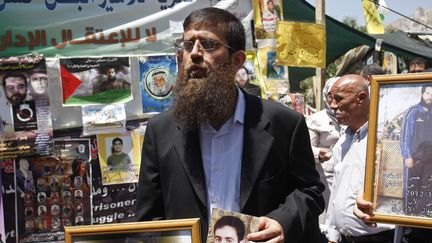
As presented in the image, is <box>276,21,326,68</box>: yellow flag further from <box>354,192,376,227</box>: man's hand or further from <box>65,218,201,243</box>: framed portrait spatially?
<box>65,218,201,243</box>: framed portrait

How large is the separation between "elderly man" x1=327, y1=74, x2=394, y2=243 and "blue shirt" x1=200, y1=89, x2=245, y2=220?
141 centimetres

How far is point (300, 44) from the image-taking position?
4859mm

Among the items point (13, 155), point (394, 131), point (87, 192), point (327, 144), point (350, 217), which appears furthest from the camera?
point (327, 144)

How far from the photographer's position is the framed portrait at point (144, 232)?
1824 mm

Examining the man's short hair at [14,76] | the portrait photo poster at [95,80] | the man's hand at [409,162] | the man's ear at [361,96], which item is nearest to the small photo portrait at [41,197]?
the portrait photo poster at [95,80]

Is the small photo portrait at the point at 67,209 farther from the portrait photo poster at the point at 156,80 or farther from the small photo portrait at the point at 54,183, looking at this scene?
the portrait photo poster at the point at 156,80

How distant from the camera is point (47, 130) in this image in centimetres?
384

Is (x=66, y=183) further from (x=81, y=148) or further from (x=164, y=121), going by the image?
(x=164, y=121)

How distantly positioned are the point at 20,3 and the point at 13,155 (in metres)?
1.04

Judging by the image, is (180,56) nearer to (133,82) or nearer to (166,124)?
(166,124)

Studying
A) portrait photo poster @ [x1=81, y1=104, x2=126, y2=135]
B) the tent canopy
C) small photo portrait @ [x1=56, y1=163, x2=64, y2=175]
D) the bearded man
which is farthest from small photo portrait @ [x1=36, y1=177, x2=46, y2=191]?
the tent canopy

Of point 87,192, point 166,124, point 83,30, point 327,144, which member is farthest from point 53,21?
point 327,144

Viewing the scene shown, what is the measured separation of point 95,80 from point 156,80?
45 centimetres

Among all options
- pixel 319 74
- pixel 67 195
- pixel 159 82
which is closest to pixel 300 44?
pixel 319 74
